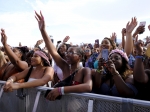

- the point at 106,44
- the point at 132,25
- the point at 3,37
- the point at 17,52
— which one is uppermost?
the point at 132,25

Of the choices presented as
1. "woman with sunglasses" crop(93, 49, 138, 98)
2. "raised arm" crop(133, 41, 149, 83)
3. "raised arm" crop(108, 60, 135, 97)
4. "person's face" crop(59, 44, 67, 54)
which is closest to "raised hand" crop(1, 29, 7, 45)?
"person's face" crop(59, 44, 67, 54)

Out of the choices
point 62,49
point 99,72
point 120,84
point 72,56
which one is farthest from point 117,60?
point 62,49

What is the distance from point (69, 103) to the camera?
2.15m

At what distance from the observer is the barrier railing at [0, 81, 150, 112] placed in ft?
5.92

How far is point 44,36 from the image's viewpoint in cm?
285

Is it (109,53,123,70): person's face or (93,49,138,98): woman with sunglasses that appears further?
(109,53,123,70): person's face

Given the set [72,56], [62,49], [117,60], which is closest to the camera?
[117,60]

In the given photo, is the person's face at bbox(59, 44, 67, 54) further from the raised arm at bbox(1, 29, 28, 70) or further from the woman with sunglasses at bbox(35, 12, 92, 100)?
the woman with sunglasses at bbox(35, 12, 92, 100)

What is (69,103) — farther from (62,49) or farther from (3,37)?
(62,49)

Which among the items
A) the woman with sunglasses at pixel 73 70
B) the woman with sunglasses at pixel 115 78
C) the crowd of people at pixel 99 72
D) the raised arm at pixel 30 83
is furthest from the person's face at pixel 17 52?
the woman with sunglasses at pixel 115 78

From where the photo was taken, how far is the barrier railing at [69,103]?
71.1 inches

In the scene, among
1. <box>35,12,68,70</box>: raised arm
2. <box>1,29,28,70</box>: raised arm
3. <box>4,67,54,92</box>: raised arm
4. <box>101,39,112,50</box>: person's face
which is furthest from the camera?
<box>101,39,112,50</box>: person's face

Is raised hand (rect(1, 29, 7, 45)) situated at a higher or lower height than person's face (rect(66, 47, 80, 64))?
higher

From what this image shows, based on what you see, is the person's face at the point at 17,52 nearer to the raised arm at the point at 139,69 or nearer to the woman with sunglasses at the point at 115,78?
the woman with sunglasses at the point at 115,78
